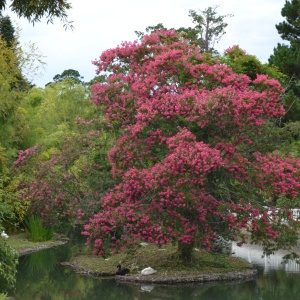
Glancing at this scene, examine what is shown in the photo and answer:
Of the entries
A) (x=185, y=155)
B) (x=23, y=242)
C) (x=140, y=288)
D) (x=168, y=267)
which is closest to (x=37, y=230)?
(x=23, y=242)

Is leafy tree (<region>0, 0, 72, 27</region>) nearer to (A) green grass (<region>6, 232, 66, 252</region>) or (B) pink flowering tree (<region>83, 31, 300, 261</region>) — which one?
(B) pink flowering tree (<region>83, 31, 300, 261</region>)

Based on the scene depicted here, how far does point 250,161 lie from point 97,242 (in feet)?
17.6

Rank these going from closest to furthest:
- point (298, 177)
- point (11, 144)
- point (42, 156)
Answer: point (298, 177) → point (11, 144) → point (42, 156)

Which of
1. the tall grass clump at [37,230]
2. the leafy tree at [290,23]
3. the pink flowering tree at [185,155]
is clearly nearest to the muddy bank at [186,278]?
the pink flowering tree at [185,155]

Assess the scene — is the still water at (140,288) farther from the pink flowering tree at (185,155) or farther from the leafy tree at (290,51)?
the leafy tree at (290,51)

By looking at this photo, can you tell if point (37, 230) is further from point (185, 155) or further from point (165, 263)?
point (185, 155)

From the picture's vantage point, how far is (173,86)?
1952 centimetres

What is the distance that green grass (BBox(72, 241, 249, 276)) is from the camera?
2026cm

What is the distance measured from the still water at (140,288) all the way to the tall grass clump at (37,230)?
5.12 m

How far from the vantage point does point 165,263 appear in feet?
68.2

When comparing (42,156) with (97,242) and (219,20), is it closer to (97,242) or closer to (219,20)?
(97,242)

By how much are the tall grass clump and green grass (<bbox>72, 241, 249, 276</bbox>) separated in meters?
5.03

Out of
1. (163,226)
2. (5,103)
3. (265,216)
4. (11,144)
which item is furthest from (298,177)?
(11,144)

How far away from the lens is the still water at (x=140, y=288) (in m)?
17.6
